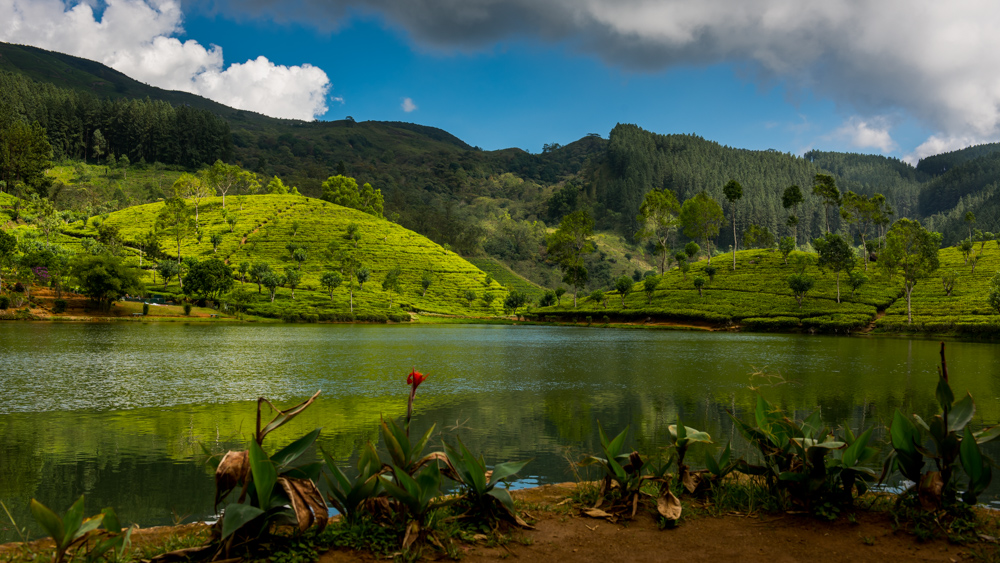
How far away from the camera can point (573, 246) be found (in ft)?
303

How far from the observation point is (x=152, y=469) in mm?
8570

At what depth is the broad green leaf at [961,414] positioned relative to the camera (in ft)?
17.9

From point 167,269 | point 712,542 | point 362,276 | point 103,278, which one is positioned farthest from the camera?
point 362,276

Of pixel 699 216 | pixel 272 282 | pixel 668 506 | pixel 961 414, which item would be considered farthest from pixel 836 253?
pixel 272 282

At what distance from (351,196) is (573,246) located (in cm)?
6876

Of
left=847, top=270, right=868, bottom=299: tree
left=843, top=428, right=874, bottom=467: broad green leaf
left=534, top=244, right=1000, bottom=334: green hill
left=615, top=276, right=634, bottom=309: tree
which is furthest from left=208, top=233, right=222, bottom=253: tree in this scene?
→ left=843, top=428, right=874, bottom=467: broad green leaf

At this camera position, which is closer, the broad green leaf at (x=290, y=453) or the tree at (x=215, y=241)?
the broad green leaf at (x=290, y=453)

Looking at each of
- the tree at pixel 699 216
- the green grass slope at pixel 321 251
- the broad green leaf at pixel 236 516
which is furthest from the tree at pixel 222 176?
the broad green leaf at pixel 236 516

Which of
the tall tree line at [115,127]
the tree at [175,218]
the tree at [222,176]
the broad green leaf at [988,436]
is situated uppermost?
the tall tree line at [115,127]

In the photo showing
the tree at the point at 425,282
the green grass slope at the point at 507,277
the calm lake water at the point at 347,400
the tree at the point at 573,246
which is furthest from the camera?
the green grass slope at the point at 507,277

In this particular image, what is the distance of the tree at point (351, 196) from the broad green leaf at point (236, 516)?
13442 cm

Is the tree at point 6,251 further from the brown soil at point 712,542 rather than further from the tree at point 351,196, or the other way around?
the tree at point 351,196

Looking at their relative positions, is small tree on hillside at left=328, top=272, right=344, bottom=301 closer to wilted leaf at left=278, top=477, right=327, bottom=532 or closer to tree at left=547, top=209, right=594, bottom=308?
tree at left=547, top=209, right=594, bottom=308

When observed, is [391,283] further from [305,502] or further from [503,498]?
[305,502]
